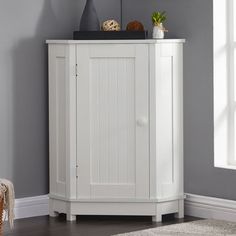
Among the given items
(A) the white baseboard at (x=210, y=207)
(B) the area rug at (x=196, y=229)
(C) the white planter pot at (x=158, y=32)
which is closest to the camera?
(B) the area rug at (x=196, y=229)

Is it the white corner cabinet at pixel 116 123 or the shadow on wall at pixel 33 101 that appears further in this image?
the shadow on wall at pixel 33 101

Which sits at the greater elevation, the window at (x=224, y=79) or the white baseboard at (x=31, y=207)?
the window at (x=224, y=79)

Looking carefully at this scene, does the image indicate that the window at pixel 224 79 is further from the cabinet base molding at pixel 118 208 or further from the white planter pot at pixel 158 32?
the cabinet base molding at pixel 118 208

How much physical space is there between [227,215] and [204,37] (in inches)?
45.6

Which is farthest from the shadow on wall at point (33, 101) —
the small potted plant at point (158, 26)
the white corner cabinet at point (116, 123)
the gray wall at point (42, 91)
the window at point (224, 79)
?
the window at point (224, 79)

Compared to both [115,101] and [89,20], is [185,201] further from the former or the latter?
[89,20]

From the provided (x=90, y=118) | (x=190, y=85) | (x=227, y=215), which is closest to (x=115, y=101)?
(x=90, y=118)

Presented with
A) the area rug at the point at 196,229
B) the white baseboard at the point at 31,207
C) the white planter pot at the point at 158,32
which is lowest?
the area rug at the point at 196,229

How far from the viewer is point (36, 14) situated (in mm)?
5539

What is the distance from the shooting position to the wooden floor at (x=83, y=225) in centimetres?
506

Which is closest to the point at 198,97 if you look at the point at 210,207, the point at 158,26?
the point at 158,26

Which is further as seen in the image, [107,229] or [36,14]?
[36,14]

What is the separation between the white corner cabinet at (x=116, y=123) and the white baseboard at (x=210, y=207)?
0.68 ft

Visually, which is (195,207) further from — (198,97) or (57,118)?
(57,118)
